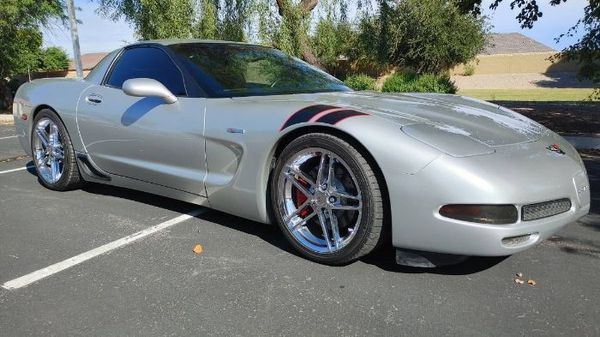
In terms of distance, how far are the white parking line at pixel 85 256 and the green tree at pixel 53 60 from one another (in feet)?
165

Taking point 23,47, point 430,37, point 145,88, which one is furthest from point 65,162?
point 430,37

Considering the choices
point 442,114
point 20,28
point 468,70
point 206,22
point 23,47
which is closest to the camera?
point 442,114

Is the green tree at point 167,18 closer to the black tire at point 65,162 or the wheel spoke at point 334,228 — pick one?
the black tire at point 65,162

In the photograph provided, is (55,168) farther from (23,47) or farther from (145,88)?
(23,47)

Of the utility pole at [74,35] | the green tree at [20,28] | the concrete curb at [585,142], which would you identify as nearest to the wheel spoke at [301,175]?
the concrete curb at [585,142]

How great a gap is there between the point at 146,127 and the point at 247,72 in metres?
0.85

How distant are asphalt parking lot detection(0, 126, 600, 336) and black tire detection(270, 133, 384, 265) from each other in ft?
0.34

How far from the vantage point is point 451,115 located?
322 cm

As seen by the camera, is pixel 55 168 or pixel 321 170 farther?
pixel 55 168

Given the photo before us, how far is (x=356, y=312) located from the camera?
2.56 meters

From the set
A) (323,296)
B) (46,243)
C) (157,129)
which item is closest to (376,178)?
(323,296)

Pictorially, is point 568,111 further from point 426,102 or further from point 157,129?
point 157,129

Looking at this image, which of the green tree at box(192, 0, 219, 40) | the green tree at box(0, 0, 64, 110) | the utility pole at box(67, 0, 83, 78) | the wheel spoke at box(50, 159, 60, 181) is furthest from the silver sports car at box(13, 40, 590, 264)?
the green tree at box(0, 0, 64, 110)

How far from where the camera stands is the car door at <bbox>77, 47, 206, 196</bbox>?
3.63 m
